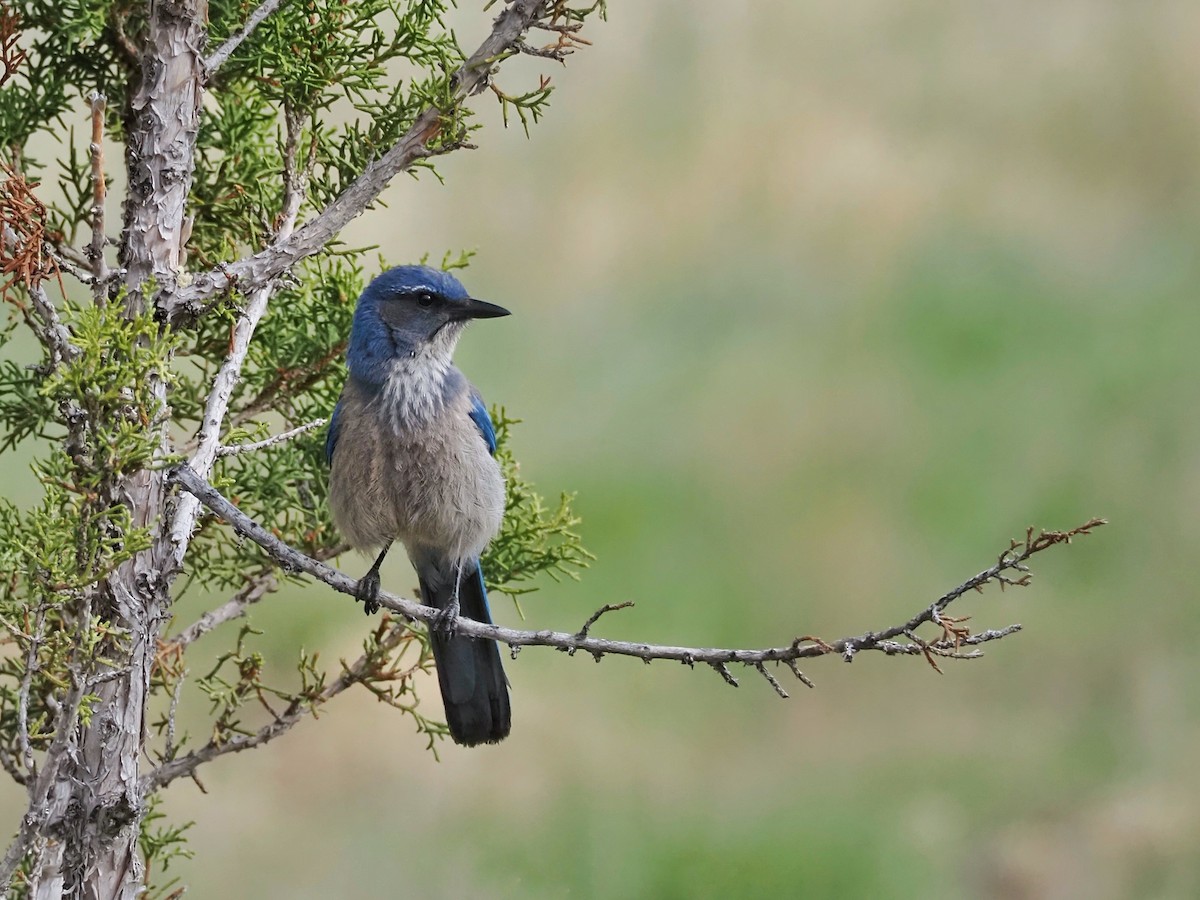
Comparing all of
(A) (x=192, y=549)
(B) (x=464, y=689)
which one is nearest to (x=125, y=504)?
(A) (x=192, y=549)

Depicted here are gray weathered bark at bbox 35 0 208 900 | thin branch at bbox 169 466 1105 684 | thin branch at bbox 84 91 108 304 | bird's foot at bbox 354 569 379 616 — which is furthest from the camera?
bird's foot at bbox 354 569 379 616

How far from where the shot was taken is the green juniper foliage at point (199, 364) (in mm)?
2367

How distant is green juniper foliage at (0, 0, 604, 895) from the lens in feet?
7.77

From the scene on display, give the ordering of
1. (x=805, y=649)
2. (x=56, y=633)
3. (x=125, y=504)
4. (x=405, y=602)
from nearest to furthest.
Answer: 1. (x=805, y=649)
2. (x=56, y=633)
3. (x=125, y=504)
4. (x=405, y=602)

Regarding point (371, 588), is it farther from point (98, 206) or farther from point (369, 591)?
point (98, 206)

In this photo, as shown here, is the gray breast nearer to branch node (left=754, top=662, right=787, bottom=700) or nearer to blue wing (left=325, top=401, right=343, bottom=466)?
blue wing (left=325, top=401, right=343, bottom=466)

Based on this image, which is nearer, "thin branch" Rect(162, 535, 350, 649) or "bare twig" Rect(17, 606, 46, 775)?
"bare twig" Rect(17, 606, 46, 775)

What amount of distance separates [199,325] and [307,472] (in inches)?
19.5

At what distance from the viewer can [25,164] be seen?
293 cm

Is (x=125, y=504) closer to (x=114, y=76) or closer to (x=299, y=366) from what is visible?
(x=299, y=366)

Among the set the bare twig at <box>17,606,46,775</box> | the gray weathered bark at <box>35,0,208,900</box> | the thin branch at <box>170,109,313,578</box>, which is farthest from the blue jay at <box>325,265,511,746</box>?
the bare twig at <box>17,606,46,775</box>

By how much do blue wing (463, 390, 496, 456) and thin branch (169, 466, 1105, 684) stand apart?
55 centimetres

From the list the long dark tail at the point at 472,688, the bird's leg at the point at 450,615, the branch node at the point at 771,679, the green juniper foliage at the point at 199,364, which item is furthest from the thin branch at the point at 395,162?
the branch node at the point at 771,679

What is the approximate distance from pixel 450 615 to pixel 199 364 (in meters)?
0.95
